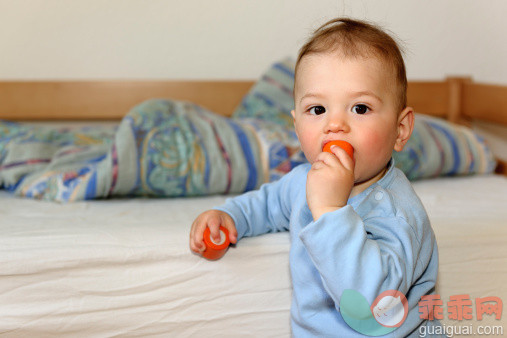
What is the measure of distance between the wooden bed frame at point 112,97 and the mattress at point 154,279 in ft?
2.26

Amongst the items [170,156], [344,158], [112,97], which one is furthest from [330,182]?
[112,97]

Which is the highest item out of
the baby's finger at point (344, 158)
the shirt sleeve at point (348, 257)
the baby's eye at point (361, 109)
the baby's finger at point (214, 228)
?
the baby's eye at point (361, 109)

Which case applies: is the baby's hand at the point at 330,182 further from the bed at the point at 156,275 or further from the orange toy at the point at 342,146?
the bed at the point at 156,275

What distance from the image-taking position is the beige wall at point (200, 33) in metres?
1.59

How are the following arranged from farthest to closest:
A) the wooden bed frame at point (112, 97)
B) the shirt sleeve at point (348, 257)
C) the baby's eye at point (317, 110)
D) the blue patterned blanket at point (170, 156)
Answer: the wooden bed frame at point (112, 97) → the blue patterned blanket at point (170, 156) → the baby's eye at point (317, 110) → the shirt sleeve at point (348, 257)

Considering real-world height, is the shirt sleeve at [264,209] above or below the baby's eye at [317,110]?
below

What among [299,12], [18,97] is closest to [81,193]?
[18,97]

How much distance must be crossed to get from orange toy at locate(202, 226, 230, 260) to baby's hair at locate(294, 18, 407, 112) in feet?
0.95

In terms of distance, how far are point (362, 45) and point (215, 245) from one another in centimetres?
35

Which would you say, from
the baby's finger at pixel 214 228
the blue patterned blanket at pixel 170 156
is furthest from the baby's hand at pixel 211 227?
the blue patterned blanket at pixel 170 156

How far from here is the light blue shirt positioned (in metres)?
0.60

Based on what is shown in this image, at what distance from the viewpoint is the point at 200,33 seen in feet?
5.49

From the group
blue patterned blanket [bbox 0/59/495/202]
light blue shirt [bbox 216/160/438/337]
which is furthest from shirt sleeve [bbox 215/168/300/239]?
blue patterned blanket [bbox 0/59/495/202]

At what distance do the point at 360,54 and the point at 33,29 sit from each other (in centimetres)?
121
